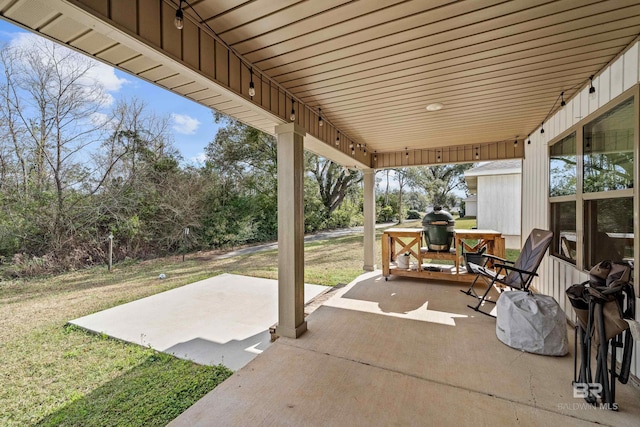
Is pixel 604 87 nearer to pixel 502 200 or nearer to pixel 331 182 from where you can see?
pixel 502 200

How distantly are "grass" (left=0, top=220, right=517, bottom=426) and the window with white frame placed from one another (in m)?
3.74

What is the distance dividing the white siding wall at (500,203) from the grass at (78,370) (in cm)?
883

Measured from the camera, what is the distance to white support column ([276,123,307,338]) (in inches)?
109

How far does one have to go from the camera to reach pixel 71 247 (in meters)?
6.06

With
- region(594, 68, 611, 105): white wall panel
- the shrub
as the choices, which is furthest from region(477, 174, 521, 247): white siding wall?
the shrub

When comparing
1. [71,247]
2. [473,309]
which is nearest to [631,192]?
[473,309]

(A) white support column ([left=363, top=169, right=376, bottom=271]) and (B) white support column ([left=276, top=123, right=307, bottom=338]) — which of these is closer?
(B) white support column ([left=276, top=123, right=307, bottom=338])

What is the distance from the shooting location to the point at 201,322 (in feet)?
11.3

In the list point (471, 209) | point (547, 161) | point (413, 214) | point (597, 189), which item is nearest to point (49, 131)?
point (597, 189)

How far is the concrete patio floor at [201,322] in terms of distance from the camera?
2799mm

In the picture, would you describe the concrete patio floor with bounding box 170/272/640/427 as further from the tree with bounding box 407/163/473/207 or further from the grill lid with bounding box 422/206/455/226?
the tree with bounding box 407/163/473/207

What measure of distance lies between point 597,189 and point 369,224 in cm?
380

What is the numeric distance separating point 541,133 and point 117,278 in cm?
837

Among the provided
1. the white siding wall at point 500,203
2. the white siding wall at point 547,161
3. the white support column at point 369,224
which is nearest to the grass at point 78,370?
the white siding wall at point 547,161
